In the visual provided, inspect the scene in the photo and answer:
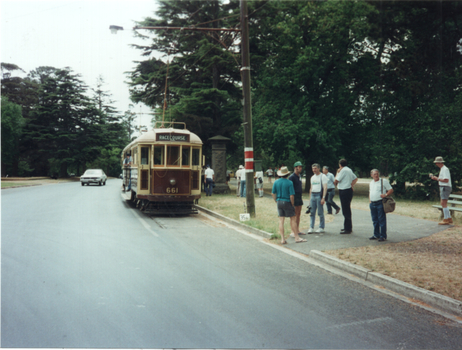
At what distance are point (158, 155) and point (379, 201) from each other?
8645mm

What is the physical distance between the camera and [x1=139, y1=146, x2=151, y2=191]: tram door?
1532cm

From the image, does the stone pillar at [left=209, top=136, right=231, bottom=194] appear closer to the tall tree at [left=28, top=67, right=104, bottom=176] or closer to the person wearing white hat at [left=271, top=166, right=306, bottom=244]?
the person wearing white hat at [left=271, top=166, right=306, bottom=244]

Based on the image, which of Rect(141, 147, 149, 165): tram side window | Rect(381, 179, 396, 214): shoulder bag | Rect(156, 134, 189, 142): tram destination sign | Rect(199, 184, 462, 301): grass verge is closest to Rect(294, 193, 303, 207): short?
Rect(199, 184, 462, 301): grass verge

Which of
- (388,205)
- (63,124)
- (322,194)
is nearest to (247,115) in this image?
(322,194)

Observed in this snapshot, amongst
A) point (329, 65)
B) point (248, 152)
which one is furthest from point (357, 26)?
point (248, 152)

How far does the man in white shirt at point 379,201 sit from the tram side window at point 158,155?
325 inches

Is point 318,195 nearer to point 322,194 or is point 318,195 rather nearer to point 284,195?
point 322,194

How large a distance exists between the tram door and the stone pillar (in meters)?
11.0

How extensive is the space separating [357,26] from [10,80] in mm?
40165

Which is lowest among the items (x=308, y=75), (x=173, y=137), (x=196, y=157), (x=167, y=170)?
(x=167, y=170)

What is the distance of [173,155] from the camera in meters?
15.4

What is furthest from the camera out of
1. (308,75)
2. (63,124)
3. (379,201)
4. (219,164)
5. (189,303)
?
(63,124)

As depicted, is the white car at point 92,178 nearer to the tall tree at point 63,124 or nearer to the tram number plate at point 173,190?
the tall tree at point 63,124

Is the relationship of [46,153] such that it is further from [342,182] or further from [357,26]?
[342,182]
